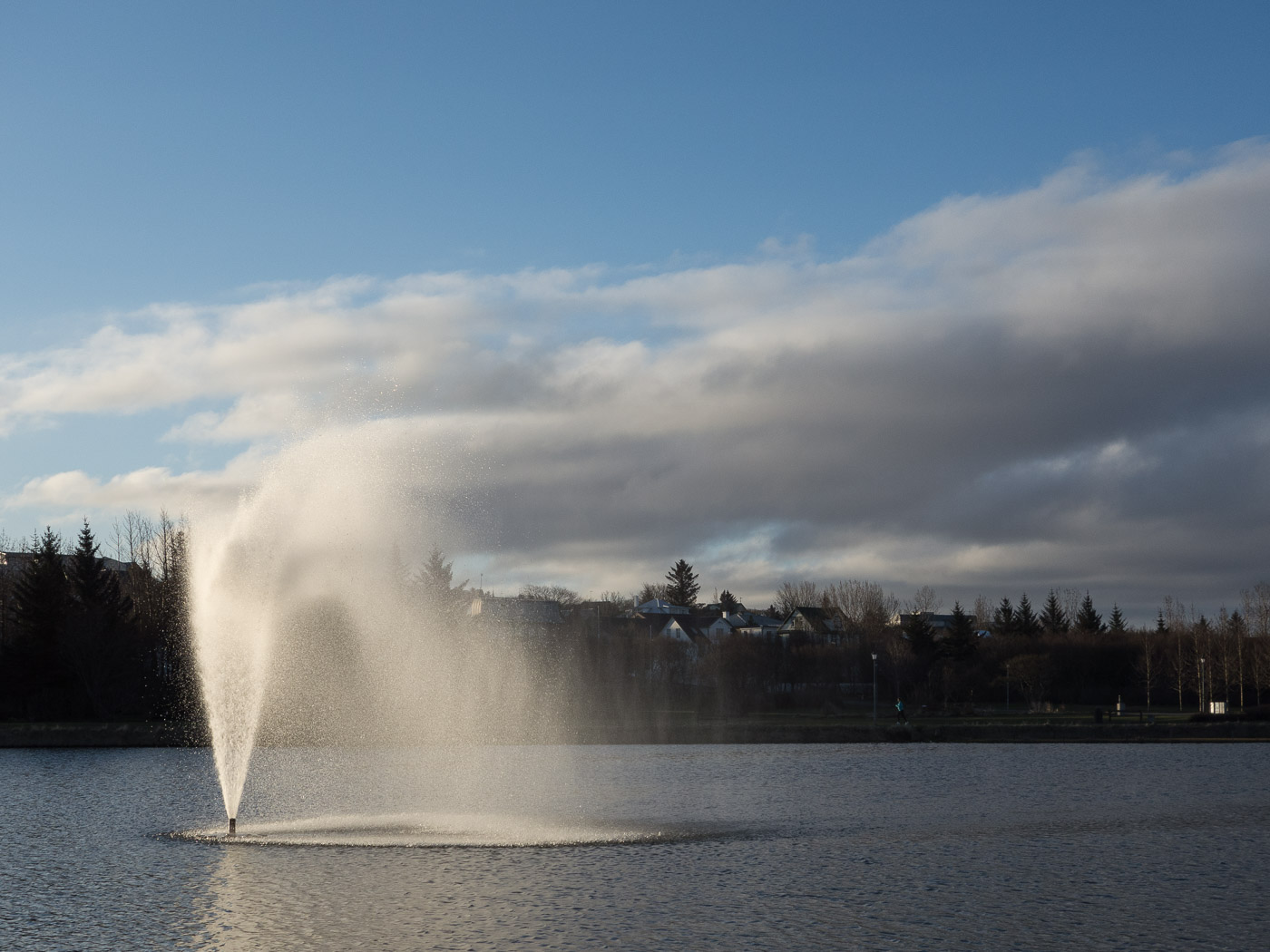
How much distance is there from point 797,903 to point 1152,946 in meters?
5.60

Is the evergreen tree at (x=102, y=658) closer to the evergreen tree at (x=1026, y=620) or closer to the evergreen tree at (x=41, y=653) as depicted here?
the evergreen tree at (x=41, y=653)

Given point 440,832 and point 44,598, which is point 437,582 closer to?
point 44,598

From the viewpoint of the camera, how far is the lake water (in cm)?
1914

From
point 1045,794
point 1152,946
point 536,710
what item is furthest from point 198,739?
point 1152,946

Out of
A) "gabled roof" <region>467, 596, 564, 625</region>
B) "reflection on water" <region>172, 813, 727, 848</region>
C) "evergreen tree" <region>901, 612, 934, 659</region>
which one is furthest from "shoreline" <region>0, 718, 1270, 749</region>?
"gabled roof" <region>467, 596, 564, 625</region>

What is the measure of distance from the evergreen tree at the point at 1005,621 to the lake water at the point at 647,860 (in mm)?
83552

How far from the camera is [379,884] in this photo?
906 inches

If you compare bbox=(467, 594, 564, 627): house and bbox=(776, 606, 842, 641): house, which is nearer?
bbox=(776, 606, 842, 641): house

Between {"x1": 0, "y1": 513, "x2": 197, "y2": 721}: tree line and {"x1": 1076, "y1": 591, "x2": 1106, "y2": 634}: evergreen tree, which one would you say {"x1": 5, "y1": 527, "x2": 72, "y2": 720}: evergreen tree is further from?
{"x1": 1076, "y1": 591, "x2": 1106, "y2": 634}: evergreen tree

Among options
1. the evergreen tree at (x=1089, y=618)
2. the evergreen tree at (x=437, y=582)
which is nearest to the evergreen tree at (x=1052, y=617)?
the evergreen tree at (x=1089, y=618)

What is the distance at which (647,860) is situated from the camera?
25906mm

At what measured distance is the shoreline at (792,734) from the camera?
6588cm

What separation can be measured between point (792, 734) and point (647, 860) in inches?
1612

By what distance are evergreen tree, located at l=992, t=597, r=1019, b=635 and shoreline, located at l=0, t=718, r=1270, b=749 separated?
57.4 m
